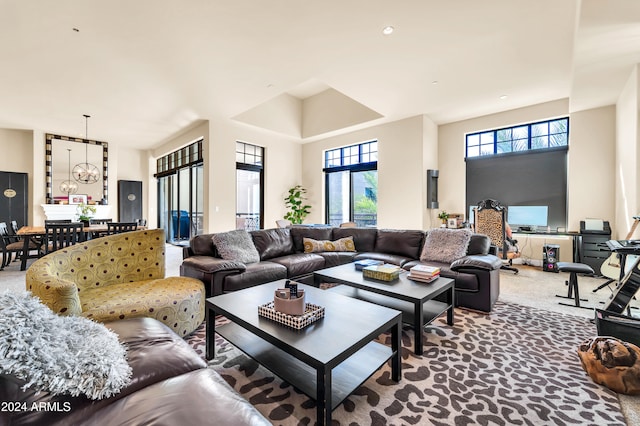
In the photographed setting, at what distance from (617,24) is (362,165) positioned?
4863mm

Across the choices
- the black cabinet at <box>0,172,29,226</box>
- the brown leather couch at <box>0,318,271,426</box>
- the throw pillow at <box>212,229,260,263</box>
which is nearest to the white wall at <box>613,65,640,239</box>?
the throw pillow at <box>212,229,260,263</box>

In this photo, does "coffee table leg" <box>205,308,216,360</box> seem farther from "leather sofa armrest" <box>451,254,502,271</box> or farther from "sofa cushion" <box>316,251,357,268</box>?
"leather sofa armrest" <box>451,254,502,271</box>

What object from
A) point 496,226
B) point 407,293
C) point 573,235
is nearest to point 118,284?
point 407,293

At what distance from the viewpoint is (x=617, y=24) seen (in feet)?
8.88

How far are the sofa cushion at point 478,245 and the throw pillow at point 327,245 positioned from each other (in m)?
1.69

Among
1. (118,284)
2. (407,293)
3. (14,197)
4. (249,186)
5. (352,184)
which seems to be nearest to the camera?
(407,293)

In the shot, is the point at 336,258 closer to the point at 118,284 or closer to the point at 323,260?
the point at 323,260

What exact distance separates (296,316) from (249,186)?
19.5ft

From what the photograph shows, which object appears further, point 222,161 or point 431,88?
point 222,161

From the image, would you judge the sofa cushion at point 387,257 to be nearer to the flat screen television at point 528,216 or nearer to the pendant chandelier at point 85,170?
the flat screen television at point 528,216

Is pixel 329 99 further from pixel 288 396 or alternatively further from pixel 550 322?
pixel 288 396

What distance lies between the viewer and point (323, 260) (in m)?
4.02

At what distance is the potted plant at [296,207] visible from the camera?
766 cm

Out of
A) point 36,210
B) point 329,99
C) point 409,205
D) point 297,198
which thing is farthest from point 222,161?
point 36,210
